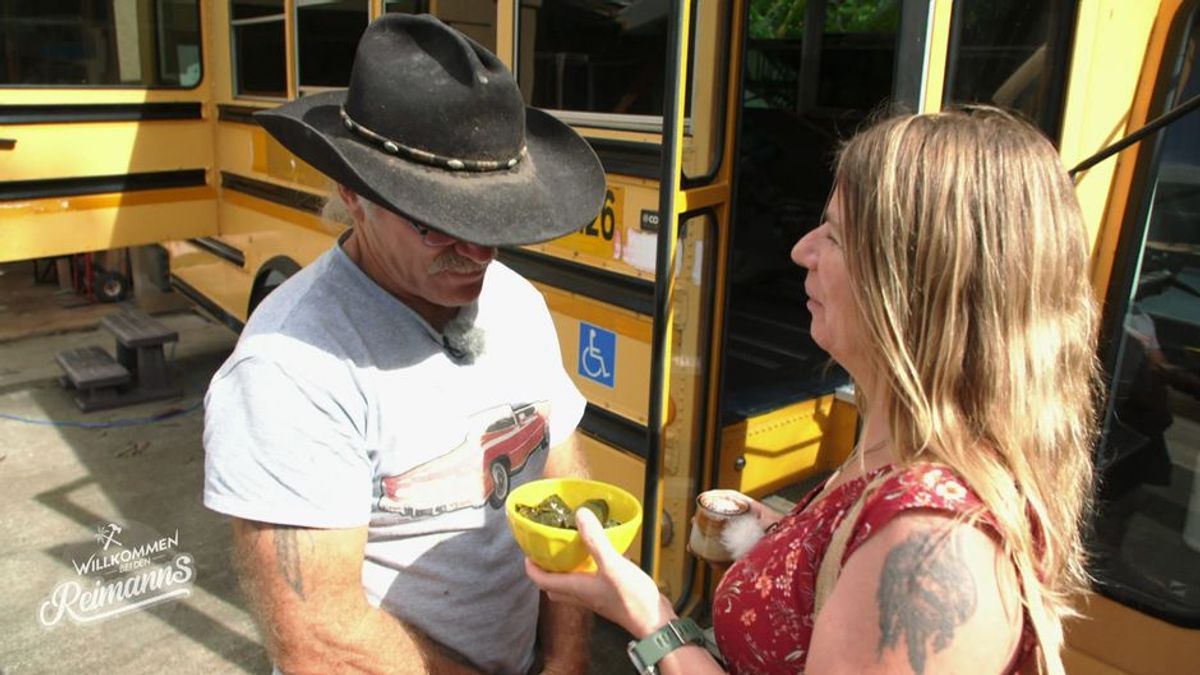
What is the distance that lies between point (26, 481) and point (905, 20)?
13.8 feet

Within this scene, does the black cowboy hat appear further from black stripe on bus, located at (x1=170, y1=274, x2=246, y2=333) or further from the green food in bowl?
black stripe on bus, located at (x1=170, y1=274, x2=246, y2=333)

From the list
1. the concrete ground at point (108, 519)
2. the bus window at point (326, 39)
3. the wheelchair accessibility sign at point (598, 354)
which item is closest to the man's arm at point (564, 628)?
the wheelchair accessibility sign at point (598, 354)

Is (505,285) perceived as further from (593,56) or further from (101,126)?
(101,126)

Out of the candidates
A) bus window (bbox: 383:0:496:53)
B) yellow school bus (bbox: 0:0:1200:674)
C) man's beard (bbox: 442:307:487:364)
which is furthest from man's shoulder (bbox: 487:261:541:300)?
bus window (bbox: 383:0:496:53)

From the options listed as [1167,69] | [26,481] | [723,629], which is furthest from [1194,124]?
[26,481]

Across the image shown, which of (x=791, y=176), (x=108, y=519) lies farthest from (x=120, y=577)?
(x=791, y=176)

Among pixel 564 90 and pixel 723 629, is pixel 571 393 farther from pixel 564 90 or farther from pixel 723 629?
pixel 564 90

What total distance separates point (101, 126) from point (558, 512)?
434 cm

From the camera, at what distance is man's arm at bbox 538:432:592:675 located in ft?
5.15

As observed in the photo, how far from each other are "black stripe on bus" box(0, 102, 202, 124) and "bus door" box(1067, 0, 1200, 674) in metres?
4.50

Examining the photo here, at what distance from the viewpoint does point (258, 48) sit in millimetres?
4453

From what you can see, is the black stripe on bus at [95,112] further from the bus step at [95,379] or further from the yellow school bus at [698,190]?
the bus step at [95,379]

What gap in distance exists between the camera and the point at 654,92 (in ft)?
8.13

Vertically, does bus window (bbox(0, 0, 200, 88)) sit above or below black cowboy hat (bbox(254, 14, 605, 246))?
above
